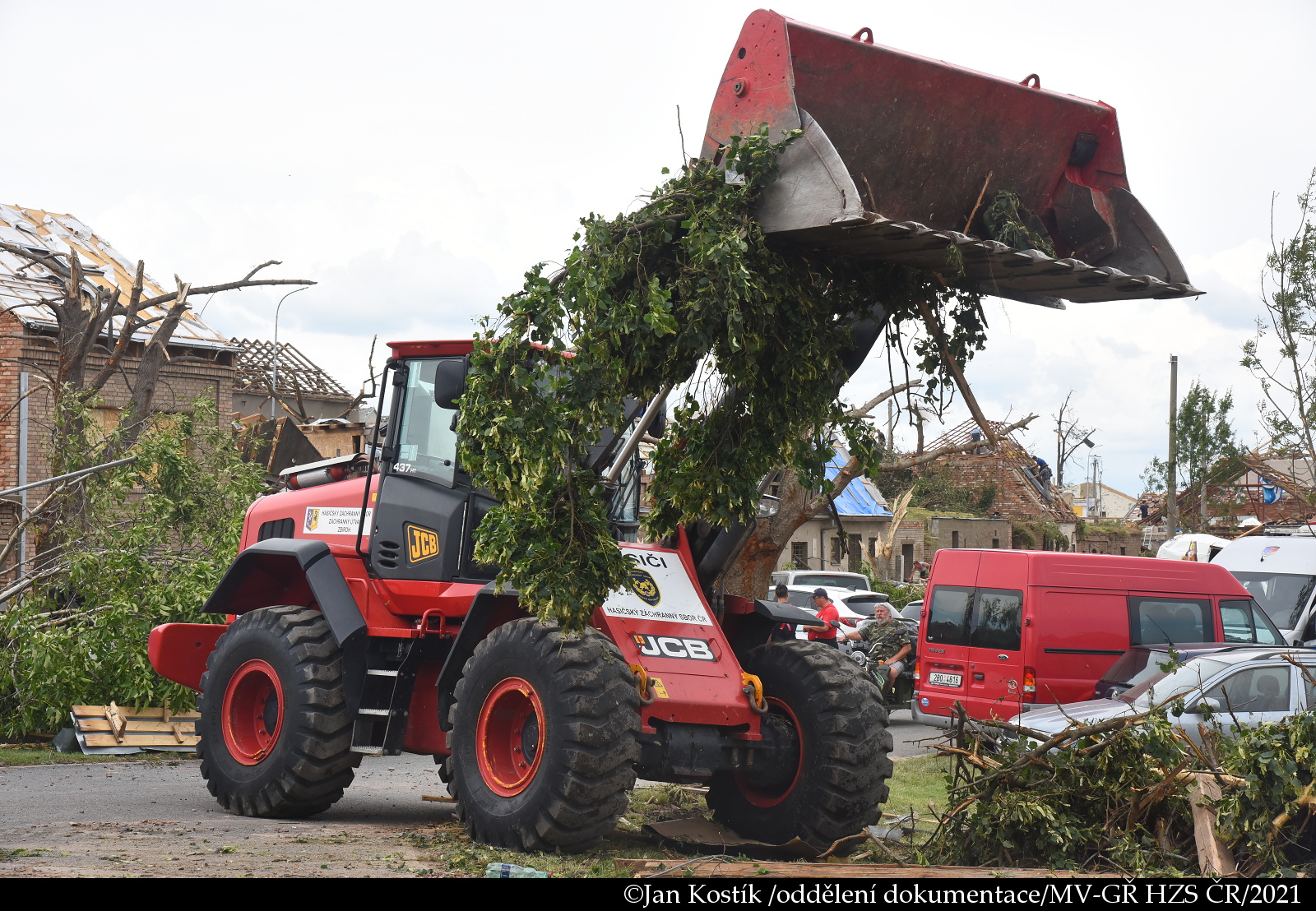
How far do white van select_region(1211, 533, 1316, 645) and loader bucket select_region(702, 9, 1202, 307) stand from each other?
12.9 meters

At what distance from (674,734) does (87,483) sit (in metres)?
8.64

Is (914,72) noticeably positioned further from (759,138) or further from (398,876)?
(398,876)

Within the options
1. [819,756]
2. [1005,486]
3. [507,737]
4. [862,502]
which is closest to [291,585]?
[507,737]

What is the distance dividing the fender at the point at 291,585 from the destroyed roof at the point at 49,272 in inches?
616

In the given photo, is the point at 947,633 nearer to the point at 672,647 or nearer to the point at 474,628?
the point at 672,647

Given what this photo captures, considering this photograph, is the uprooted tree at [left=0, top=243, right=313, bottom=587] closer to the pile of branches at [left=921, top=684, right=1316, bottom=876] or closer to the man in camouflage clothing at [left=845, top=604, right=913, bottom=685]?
the pile of branches at [left=921, top=684, right=1316, bottom=876]

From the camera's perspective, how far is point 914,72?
680 cm

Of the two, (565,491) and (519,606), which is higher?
(565,491)

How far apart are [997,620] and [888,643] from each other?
453 centimetres

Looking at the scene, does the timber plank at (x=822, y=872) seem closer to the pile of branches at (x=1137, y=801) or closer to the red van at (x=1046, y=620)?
the pile of branches at (x=1137, y=801)

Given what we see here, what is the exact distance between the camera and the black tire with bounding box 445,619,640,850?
648cm

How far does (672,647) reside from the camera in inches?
290

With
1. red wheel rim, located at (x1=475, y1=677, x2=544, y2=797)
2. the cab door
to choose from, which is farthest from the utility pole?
red wheel rim, located at (x1=475, y1=677, x2=544, y2=797)
